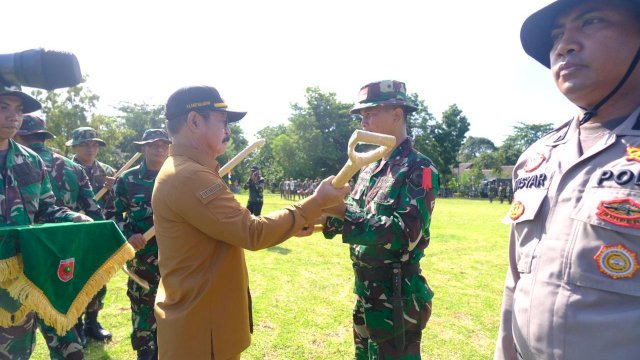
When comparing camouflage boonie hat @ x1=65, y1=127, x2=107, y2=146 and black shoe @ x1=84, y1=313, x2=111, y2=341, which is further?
camouflage boonie hat @ x1=65, y1=127, x2=107, y2=146

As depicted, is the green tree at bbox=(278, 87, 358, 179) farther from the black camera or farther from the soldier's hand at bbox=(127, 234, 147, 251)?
the black camera

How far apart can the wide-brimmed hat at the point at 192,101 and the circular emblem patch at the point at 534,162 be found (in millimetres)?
1887

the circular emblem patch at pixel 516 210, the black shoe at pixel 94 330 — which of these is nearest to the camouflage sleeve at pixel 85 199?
the black shoe at pixel 94 330

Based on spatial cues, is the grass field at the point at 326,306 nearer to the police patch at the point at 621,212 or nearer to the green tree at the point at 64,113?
the police patch at the point at 621,212

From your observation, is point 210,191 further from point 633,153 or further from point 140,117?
point 140,117

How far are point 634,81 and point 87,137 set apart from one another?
695cm

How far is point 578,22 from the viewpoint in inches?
59.6

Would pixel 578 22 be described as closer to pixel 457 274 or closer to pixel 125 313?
pixel 125 313

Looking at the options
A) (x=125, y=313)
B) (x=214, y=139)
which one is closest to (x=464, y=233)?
(x=125, y=313)

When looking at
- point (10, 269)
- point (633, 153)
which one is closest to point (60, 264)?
point (10, 269)

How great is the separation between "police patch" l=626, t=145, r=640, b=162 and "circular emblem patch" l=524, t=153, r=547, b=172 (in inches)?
16.2

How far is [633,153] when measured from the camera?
1335mm

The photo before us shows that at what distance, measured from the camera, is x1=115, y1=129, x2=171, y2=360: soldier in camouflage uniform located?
13.6 feet

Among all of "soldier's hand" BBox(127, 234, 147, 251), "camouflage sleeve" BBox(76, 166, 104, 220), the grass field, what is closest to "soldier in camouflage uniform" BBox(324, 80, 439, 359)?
the grass field
